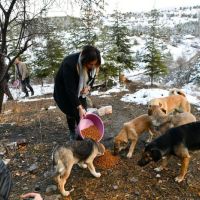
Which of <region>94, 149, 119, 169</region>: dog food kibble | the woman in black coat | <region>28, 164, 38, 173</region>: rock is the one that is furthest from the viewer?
<region>28, 164, 38, 173</region>: rock

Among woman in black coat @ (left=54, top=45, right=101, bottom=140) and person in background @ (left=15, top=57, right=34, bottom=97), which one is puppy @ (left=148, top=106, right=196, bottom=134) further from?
person in background @ (left=15, top=57, right=34, bottom=97)

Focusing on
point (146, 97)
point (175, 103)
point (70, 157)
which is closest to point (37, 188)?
point (70, 157)

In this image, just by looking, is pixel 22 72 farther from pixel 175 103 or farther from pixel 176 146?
pixel 176 146

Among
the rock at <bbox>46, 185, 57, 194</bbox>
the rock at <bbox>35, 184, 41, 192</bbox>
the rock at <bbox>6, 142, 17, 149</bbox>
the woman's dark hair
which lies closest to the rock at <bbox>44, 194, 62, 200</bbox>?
the rock at <bbox>46, 185, 57, 194</bbox>

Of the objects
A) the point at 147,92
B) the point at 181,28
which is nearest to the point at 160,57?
the point at 147,92

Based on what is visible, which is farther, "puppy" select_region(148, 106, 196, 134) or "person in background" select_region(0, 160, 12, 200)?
"puppy" select_region(148, 106, 196, 134)

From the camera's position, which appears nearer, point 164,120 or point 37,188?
point 37,188

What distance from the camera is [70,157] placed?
5.11 m

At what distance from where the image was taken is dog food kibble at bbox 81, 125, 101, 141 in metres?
6.22

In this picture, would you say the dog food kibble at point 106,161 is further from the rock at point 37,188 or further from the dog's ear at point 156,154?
the rock at point 37,188

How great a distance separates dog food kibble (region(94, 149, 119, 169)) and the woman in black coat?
80 cm

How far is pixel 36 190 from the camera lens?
548 cm

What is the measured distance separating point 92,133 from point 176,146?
61.1 inches

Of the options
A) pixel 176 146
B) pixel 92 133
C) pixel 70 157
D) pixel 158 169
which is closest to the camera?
pixel 70 157
